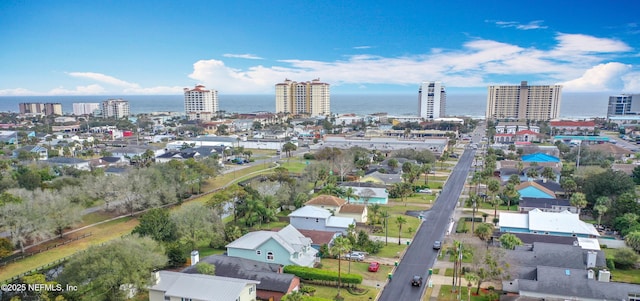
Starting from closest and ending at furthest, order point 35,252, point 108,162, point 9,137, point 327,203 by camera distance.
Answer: point 35,252, point 327,203, point 108,162, point 9,137

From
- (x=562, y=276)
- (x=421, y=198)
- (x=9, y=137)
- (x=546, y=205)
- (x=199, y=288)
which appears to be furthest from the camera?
(x=9, y=137)

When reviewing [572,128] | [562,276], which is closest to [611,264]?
[562,276]

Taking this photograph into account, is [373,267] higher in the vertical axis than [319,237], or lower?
lower

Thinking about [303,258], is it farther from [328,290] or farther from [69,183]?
[69,183]

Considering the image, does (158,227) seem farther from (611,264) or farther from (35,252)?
(611,264)

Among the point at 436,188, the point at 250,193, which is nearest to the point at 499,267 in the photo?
the point at 250,193

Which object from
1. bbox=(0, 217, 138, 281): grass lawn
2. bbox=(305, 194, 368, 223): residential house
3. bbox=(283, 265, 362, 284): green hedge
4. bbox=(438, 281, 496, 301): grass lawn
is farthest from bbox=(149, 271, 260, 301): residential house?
bbox=(305, 194, 368, 223): residential house
